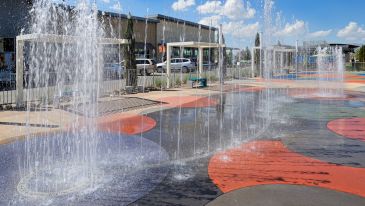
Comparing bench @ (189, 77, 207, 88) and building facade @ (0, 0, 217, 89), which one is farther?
building facade @ (0, 0, 217, 89)

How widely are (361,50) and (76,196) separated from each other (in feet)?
168

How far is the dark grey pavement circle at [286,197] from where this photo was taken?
4688 mm

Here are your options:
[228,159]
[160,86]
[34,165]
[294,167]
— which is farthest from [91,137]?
[160,86]

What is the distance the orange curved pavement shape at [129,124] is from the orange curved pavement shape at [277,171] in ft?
9.94

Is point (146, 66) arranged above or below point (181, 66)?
below

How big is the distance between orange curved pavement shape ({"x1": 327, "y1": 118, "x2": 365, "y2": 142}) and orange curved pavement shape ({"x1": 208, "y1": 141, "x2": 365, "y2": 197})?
2.48 m

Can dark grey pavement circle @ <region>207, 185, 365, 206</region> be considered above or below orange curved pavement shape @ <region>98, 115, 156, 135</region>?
below

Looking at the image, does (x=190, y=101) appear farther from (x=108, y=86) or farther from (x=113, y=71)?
(x=113, y=71)

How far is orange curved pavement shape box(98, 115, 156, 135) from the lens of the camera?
9.44 metres

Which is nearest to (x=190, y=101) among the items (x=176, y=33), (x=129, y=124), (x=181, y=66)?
(x=129, y=124)

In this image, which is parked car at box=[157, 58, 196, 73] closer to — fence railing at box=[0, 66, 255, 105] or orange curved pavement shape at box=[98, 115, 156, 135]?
fence railing at box=[0, 66, 255, 105]

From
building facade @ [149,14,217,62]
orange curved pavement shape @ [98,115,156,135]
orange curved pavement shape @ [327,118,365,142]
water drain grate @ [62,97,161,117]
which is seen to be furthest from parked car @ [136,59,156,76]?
orange curved pavement shape @ [327,118,365,142]

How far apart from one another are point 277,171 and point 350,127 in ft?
15.8

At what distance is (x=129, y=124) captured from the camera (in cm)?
1023
